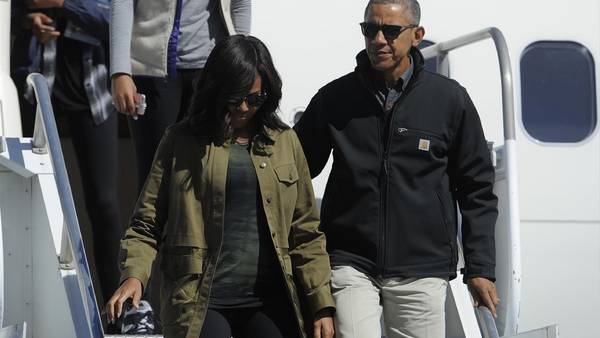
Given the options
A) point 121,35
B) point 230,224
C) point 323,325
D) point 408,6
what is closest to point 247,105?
point 230,224

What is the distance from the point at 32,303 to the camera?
5.05 metres

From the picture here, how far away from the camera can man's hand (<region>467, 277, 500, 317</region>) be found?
4.20 m

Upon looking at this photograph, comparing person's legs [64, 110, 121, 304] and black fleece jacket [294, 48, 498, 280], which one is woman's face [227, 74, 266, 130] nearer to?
black fleece jacket [294, 48, 498, 280]

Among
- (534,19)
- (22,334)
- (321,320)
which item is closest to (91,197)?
(22,334)

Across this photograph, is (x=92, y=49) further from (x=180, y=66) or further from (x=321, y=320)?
(x=321, y=320)

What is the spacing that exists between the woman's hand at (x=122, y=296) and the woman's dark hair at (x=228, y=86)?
514 millimetres

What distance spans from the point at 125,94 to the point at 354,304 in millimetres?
1434

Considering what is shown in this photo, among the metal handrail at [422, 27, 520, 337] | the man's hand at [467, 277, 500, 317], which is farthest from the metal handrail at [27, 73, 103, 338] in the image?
the metal handrail at [422, 27, 520, 337]

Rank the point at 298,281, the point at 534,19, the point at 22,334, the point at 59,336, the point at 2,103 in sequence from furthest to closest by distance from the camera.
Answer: the point at 534,19
the point at 2,103
the point at 59,336
the point at 22,334
the point at 298,281

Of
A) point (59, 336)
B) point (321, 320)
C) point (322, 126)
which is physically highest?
point (322, 126)

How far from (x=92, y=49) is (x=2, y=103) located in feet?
2.42

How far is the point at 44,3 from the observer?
5754 millimetres

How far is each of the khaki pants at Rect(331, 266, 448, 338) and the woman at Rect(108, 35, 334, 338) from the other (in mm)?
138

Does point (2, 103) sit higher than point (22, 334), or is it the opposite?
point (2, 103)
